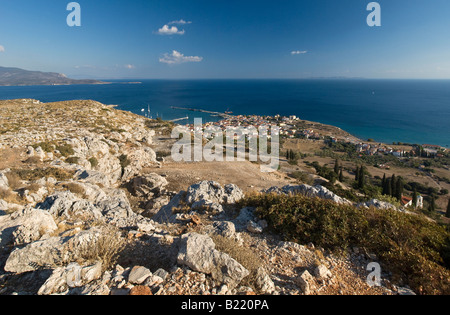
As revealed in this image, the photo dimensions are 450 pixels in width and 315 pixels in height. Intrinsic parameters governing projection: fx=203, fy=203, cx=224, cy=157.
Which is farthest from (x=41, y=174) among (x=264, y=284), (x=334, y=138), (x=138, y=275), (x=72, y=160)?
(x=334, y=138)

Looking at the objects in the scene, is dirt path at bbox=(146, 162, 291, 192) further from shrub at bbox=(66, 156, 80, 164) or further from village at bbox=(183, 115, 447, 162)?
village at bbox=(183, 115, 447, 162)

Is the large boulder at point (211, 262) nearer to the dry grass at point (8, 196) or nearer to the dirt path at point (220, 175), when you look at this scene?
the dry grass at point (8, 196)

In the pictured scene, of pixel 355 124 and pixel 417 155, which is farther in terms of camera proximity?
pixel 355 124

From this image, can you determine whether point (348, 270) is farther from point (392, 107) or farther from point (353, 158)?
point (392, 107)

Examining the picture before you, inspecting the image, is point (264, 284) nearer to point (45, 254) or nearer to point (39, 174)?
point (45, 254)

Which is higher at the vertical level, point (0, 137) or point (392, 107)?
point (392, 107)

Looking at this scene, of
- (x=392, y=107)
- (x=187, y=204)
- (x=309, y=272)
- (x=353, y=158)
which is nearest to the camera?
(x=309, y=272)

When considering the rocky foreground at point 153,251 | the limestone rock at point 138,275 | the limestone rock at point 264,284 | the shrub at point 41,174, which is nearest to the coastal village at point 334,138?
the shrub at point 41,174
